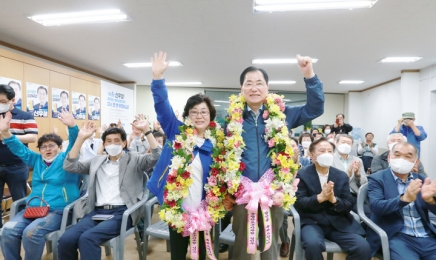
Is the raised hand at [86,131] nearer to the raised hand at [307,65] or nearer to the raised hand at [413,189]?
the raised hand at [307,65]

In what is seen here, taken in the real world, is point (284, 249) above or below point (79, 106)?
below

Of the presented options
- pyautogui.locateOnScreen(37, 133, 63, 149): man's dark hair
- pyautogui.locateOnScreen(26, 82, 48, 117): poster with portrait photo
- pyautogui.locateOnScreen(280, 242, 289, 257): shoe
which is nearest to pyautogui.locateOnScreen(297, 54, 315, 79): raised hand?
pyautogui.locateOnScreen(280, 242, 289, 257): shoe

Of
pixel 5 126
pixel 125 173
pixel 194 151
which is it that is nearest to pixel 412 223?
pixel 194 151

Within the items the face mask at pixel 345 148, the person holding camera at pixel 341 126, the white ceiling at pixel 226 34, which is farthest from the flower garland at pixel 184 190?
the person holding camera at pixel 341 126

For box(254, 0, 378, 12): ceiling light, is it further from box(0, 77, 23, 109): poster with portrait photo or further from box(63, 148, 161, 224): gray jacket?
box(0, 77, 23, 109): poster with portrait photo

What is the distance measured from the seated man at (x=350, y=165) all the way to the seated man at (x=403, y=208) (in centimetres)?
71

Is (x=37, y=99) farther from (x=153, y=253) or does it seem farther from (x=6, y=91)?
(x=153, y=253)

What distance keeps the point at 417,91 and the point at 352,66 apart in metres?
2.29

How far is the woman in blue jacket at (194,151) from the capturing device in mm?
1905

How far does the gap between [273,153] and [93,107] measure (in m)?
7.20

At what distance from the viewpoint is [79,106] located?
7.07 metres

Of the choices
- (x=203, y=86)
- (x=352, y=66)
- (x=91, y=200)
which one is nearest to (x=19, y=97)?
(x=91, y=200)

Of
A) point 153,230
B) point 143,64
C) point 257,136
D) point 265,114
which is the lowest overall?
point 153,230

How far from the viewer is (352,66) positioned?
23.4ft
